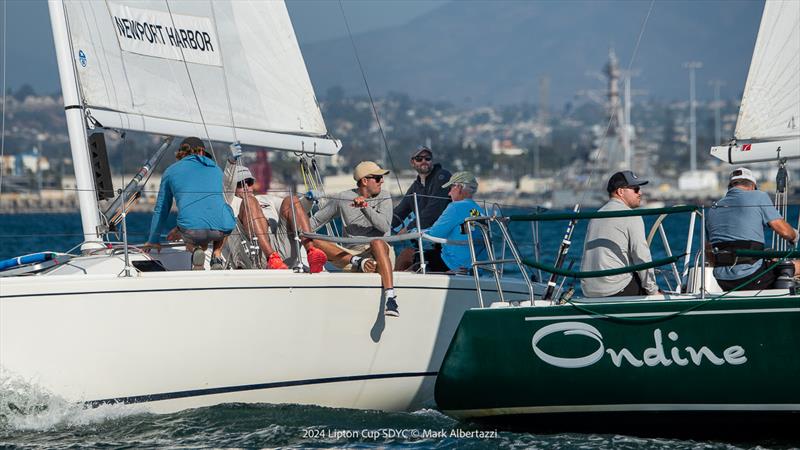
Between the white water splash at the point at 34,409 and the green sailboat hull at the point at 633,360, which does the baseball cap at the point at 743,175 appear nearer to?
the green sailboat hull at the point at 633,360

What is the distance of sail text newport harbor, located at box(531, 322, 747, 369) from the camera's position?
625 cm

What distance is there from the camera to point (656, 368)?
20.9 feet

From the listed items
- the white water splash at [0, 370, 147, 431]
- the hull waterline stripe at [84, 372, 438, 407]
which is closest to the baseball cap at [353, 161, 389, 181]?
the hull waterline stripe at [84, 372, 438, 407]

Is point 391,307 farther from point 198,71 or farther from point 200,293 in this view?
point 198,71

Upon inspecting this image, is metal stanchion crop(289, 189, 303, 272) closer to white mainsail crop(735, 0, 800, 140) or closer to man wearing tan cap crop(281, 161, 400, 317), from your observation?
man wearing tan cap crop(281, 161, 400, 317)

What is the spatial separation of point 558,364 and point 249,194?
265 centimetres

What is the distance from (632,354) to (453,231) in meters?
2.38

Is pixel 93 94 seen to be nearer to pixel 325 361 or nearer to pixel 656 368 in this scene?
pixel 325 361

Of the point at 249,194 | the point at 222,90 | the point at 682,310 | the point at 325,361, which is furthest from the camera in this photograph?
the point at 222,90

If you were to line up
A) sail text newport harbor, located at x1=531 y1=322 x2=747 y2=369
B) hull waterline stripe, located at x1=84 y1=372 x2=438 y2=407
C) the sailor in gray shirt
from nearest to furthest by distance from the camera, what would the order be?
sail text newport harbor, located at x1=531 y1=322 x2=747 y2=369 → the sailor in gray shirt → hull waterline stripe, located at x1=84 y1=372 x2=438 y2=407

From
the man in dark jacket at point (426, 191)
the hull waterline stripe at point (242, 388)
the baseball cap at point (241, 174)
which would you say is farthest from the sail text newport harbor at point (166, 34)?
the hull waterline stripe at point (242, 388)

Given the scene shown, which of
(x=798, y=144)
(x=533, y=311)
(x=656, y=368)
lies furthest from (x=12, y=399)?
(x=798, y=144)

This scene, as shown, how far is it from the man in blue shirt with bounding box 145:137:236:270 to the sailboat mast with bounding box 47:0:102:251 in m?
0.44

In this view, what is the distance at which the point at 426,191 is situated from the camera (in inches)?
362
